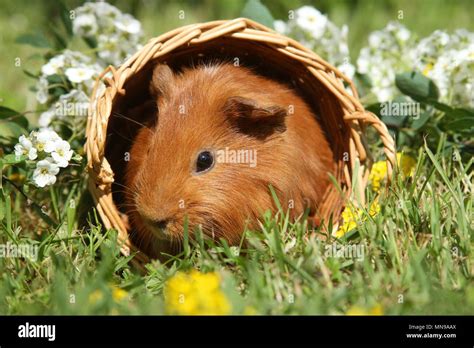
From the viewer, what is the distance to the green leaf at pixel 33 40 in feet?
16.3

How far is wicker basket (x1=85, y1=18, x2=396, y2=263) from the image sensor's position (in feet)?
12.8

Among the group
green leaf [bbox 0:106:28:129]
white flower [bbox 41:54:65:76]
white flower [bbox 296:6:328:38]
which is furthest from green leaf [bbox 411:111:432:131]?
green leaf [bbox 0:106:28:129]

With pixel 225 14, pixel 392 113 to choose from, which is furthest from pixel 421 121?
pixel 225 14

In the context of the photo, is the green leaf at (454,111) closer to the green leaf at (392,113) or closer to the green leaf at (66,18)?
the green leaf at (392,113)

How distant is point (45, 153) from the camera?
3996mm

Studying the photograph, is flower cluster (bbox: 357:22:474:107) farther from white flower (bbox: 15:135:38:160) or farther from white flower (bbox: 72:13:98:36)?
white flower (bbox: 15:135:38:160)

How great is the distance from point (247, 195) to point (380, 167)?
1.08 metres

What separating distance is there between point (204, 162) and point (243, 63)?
916 millimetres

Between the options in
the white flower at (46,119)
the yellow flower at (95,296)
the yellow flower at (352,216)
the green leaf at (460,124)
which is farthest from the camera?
the white flower at (46,119)

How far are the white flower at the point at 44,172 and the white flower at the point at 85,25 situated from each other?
1.41 metres

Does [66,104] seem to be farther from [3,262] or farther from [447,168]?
[447,168]

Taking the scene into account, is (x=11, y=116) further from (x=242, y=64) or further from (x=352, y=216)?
(x=352, y=216)

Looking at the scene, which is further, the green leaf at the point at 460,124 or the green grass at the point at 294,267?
the green leaf at the point at 460,124

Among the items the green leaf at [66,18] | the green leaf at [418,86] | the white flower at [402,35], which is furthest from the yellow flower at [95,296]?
the white flower at [402,35]
